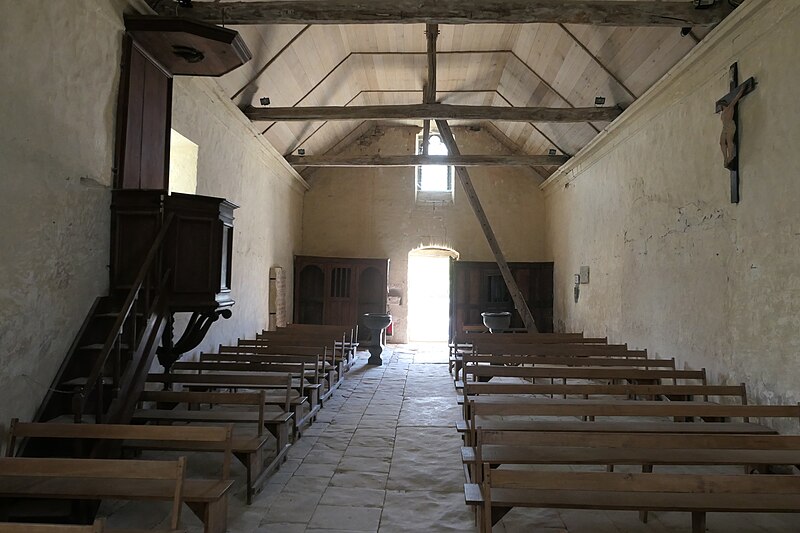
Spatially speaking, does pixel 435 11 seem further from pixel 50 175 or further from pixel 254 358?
pixel 254 358

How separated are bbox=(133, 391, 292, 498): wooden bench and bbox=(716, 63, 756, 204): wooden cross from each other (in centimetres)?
458

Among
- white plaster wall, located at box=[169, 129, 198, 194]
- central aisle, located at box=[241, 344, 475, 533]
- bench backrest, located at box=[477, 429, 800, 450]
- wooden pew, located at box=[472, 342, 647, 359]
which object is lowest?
central aisle, located at box=[241, 344, 475, 533]

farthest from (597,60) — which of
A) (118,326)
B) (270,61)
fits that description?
(118,326)

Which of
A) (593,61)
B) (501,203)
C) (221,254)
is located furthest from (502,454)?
(501,203)

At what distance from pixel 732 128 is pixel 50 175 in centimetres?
579

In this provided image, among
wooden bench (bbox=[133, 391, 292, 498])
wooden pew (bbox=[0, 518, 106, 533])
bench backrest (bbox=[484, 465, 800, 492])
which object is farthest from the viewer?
wooden bench (bbox=[133, 391, 292, 498])

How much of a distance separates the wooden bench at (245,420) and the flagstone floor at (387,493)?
0.12 metres

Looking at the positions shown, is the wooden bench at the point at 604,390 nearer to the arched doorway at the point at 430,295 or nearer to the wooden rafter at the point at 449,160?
the wooden rafter at the point at 449,160

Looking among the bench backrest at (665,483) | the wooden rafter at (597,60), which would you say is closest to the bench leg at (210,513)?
the bench backrest at (665,483)

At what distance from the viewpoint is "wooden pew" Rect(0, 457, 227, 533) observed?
2.38m

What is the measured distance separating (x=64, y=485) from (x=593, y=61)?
7.58m

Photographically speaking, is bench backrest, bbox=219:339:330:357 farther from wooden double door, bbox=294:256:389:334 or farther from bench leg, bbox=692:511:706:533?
wooden double door, bbox=294:256:389:334

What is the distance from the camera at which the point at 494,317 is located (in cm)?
1078

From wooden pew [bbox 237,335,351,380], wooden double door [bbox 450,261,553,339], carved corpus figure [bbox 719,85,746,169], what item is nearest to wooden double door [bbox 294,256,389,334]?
wooden double door [bbox 450,261,553,339]
